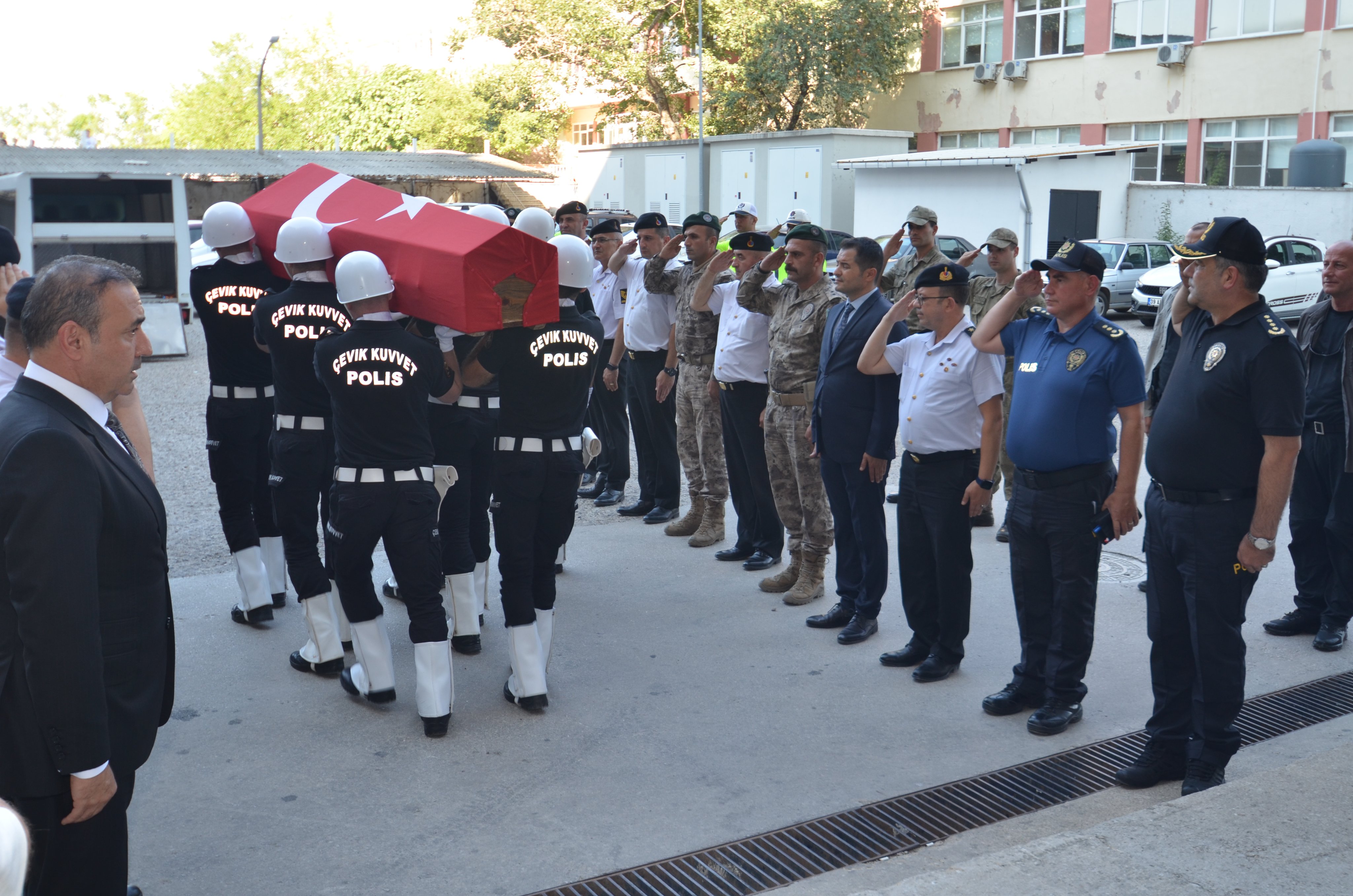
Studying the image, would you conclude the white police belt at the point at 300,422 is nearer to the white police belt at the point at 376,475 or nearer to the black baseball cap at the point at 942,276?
the white police belt at the point at 376,475

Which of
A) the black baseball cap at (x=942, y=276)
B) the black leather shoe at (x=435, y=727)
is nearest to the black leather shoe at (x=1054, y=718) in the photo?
the black baseball cap at (x=942, y=276)

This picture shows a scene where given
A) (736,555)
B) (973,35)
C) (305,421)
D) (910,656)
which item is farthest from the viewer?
(973,35)

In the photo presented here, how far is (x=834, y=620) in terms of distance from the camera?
20.2 ft

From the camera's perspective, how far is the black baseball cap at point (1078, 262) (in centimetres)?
462

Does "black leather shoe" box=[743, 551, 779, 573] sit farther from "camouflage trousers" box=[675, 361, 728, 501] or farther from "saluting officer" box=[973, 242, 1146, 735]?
"saluting officer" box=[973, 242, 1146, 735]

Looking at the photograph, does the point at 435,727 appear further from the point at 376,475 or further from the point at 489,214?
the point at 489,214

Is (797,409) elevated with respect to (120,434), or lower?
lower

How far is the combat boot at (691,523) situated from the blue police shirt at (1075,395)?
3419mm

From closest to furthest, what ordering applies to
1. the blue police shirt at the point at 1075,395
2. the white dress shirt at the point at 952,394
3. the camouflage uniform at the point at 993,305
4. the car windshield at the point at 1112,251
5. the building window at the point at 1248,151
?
1. the blue police shirt at the point at 1075,395
2. the white dress shirt at the point at 952,394
3. the camouflage uniform at the point at 993,305
4. the car windshield at the point at 1112,251
5. the building window at the point at 1248,151

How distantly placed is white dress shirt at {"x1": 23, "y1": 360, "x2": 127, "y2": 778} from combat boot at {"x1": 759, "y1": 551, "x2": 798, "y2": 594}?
4645 mm

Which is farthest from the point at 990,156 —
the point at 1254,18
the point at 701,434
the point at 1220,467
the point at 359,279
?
the point at 359,279

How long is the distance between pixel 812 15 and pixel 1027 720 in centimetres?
3323

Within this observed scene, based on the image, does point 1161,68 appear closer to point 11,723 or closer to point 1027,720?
point 1027,720

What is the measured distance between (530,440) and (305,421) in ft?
3.78
